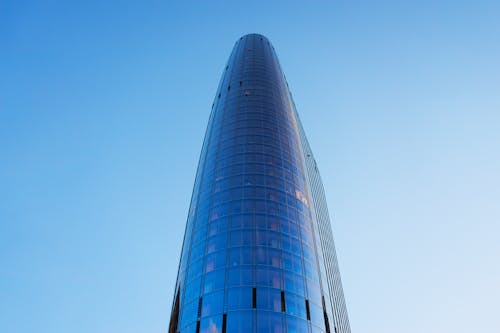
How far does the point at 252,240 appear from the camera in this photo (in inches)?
2965

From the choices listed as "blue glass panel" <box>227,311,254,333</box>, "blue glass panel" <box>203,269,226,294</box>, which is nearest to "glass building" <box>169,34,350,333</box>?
"blue glass panel" <box>203,269,226,294</box>

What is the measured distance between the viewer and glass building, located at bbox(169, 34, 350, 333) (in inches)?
2569

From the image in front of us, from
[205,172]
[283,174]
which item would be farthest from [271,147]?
[205,172]

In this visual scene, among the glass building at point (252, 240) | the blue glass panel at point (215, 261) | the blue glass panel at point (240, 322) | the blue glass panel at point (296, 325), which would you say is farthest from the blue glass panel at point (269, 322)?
the blue glass panel at point (215, 261)

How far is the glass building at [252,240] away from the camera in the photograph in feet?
214

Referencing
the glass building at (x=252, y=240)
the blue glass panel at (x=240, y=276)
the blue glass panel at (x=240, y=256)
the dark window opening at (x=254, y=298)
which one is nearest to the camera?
the dark window opening at (x=254, y=298)

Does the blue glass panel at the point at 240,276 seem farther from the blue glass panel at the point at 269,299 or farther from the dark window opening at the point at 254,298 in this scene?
the blue glass panel at the point at 269,299

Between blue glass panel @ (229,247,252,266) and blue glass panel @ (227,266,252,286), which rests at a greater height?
blue glass panel @ (229,247,252,266)

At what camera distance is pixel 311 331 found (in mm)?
64625

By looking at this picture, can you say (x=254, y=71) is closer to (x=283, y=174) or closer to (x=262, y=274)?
(x=283, y=174)

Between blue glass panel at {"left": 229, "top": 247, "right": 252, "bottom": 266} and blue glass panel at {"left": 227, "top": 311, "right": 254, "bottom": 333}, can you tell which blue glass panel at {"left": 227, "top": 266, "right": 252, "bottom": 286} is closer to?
blue glass panel at {"left": 229, "top": 247, "right": 252, "bottom": 266}

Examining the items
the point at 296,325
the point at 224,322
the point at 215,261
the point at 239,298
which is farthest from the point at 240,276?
A: the point at 296,325

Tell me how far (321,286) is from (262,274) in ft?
41.6

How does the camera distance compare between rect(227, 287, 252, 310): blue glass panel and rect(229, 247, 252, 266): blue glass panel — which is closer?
rect(227, 287, 252, 310): blue glass panel
